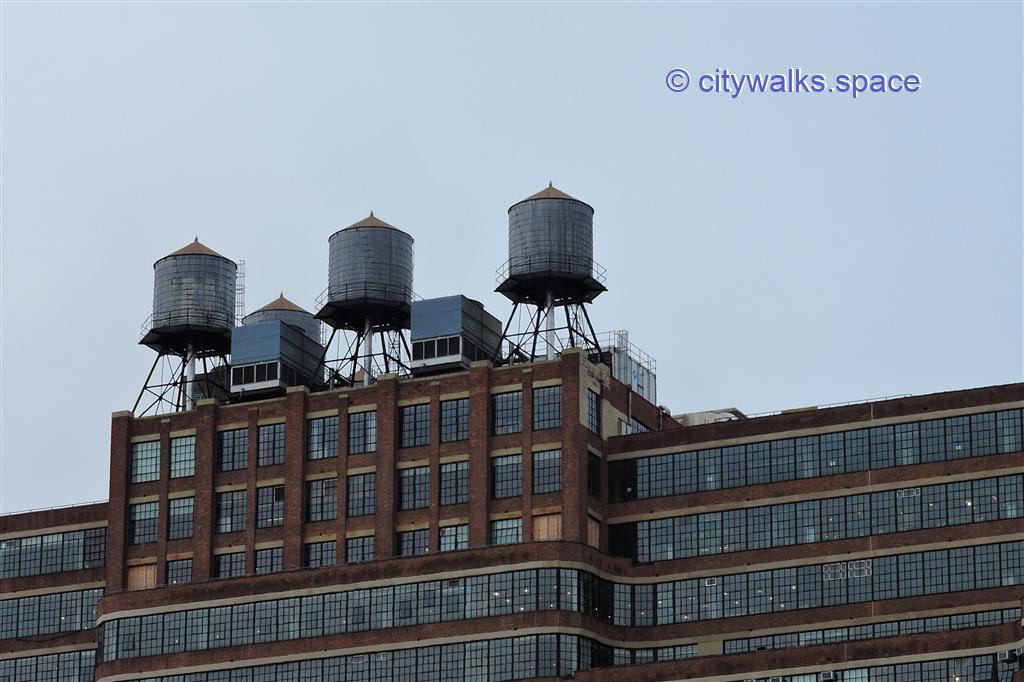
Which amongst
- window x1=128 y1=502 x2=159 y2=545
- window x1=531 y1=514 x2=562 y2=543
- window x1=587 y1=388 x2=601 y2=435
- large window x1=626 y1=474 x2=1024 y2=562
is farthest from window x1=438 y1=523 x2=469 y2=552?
window x1=128 y1=502 x2=159 y2=545

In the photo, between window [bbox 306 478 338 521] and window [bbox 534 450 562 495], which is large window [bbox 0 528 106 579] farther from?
window [bbox 534 450 562 495]

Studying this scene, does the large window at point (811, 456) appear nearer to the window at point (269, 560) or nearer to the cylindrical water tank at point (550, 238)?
the cylindrical water tank at point (550, 238)

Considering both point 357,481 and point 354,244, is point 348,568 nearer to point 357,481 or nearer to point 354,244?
point 357,481

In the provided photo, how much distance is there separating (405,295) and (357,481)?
50.7 feet

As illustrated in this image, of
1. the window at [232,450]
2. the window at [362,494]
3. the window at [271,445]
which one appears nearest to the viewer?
the window at [362,494]

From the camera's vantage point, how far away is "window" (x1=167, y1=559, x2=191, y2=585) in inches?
6122

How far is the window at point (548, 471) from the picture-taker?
14750 cm

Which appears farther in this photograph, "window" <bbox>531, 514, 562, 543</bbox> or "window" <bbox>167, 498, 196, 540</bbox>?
"window" <bbox>167, 498, 196, 540</bbox>

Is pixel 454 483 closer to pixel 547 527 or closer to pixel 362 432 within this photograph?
pixel 547 527

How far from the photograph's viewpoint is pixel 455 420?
151125mm

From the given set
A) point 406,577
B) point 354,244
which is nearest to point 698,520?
point 406,577

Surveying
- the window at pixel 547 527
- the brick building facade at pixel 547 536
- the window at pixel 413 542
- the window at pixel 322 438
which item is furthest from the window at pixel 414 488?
the window at pixel 547 527

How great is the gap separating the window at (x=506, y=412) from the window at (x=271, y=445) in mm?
14527

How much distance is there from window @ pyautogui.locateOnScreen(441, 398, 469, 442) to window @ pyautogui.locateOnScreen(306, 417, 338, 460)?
747 cm
